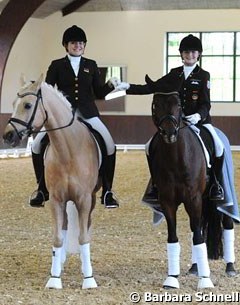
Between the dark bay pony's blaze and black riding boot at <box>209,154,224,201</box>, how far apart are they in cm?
19

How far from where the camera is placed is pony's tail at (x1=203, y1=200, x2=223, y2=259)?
4839mm

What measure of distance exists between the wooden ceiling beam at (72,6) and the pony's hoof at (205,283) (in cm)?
1816

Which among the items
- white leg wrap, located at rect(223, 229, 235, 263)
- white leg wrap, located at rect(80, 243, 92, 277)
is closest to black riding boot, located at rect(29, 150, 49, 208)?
white leg wrap, located at rect(80, 243, 92, 277)

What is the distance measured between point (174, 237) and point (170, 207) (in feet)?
0.79

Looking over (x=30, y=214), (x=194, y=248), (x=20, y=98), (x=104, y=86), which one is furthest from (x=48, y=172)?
(x=30, y=214)

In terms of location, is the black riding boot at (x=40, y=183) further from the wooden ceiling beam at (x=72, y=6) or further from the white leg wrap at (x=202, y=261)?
the wooden ceiling beam at (x=72, y=6)

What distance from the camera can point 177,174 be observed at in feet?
13.9

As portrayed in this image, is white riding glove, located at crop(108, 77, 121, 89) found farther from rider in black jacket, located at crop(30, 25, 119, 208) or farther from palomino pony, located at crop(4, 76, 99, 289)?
palomino pony, located at crop(4, 76, 99, 289)

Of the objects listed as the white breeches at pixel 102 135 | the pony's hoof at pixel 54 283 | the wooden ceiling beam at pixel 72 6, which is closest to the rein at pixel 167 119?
Answer: the white breeches at pixel 102 135

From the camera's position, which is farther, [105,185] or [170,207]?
[105,185]

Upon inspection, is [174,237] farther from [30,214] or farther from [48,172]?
[30,214]

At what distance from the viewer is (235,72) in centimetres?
2123

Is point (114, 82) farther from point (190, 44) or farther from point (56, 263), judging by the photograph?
point (56, 263)

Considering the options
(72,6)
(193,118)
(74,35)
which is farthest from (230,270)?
(72,6)
